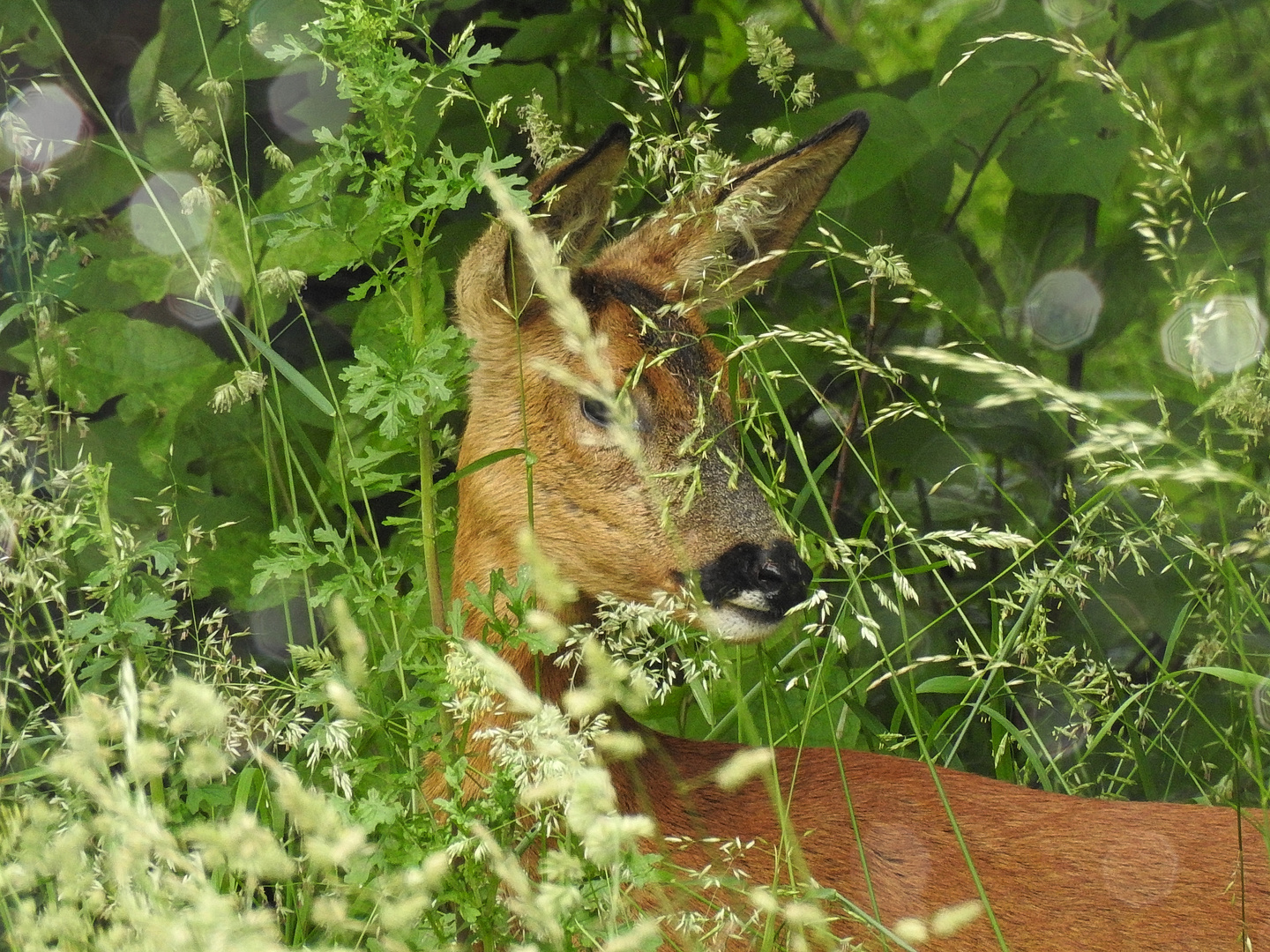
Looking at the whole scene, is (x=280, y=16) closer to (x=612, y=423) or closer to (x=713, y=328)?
(x=713, y=328)

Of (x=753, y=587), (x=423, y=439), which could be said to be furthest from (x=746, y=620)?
(x=423, y=439)

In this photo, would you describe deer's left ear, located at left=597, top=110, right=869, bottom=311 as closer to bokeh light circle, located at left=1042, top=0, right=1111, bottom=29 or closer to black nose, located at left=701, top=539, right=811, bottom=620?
black nose, located at left=701, top=539, right=811, bottom=620

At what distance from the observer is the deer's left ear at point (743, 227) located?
2912 mm

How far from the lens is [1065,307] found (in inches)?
154

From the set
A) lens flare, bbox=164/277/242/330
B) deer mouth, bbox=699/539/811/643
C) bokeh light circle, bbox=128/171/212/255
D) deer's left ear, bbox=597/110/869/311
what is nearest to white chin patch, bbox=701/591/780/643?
deer mouth, bbox=699/539/811/643

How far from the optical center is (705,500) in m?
2.74

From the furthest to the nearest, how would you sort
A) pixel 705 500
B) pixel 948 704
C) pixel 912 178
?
pixel 948 704
pixel 912 178
pixel 705 500

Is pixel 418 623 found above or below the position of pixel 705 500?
below

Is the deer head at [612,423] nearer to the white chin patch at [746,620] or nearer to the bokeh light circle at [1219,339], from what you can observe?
the white chin patch at [746,620]

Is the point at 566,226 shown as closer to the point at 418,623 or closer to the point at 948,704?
the point at 418,623

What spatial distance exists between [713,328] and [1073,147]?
1.08 m

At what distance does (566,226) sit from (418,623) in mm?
971

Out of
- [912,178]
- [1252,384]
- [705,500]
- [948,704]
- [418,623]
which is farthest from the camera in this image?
[948,704]

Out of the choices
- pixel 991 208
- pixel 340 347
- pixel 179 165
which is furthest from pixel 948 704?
Answer: pixel 179 165
